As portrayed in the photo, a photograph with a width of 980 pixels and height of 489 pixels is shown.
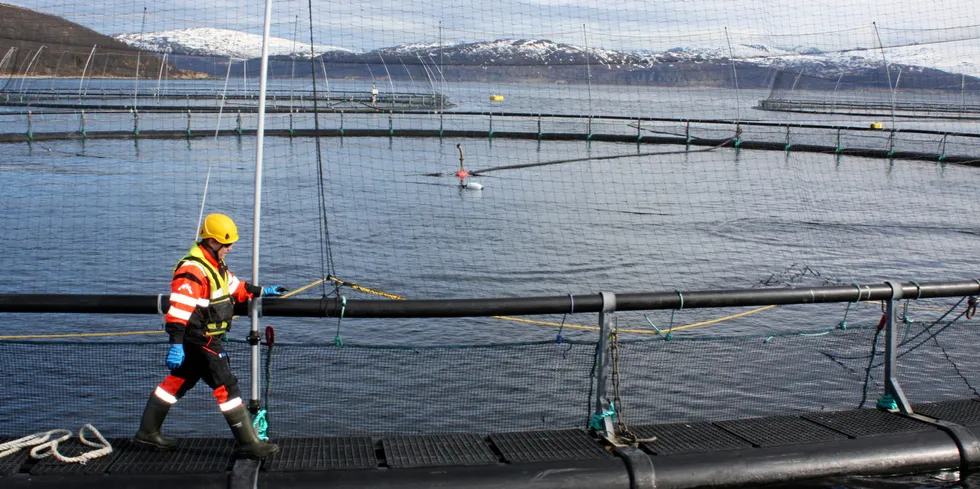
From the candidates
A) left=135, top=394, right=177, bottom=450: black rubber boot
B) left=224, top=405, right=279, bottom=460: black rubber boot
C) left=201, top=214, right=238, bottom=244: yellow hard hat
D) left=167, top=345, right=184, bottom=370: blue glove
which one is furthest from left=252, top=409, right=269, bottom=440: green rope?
left=201, top=214, right=238, bottom=244: yellow hard hat

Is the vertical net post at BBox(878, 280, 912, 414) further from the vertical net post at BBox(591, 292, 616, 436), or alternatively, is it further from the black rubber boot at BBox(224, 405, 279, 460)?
the black rubber boot at BBox(224, 405, 279, 460)


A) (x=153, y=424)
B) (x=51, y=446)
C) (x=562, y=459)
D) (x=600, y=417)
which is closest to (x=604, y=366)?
(x=600, y=417)

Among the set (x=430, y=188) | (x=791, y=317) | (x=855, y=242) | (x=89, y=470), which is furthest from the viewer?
(x=430, y=188)

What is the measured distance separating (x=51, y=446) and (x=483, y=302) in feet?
9.93

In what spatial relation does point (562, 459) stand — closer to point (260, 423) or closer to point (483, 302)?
point (483, 302)

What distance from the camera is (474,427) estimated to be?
920cm

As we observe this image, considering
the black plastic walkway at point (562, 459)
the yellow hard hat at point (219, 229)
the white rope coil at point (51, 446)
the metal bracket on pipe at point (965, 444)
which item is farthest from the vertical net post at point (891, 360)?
the white rope coil at point (51, 446)

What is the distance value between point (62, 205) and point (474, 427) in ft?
62.8

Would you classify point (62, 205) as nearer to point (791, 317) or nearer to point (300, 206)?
point (300, 206)

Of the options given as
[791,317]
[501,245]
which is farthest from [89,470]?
[501,245]

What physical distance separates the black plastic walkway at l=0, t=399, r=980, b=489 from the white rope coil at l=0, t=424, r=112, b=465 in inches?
1.9

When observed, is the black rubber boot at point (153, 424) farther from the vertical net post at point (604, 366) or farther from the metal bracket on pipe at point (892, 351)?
the metal bracket on pipe at point (892, 351)

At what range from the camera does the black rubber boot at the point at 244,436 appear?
605 cm

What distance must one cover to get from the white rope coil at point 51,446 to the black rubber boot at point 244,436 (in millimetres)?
842
